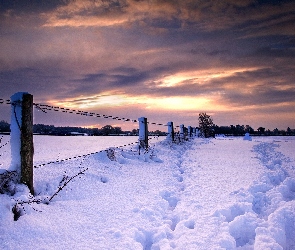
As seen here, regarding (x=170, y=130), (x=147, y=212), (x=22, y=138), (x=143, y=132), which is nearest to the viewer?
(x=22, y=138)

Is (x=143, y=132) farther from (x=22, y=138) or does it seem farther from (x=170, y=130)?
(x=22, y=138)

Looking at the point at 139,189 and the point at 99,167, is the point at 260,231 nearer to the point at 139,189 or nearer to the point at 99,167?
the point at 139,189

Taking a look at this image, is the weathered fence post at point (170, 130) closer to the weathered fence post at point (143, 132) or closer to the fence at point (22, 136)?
the weathered fence post at point (143, 132)

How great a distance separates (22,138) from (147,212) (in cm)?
186

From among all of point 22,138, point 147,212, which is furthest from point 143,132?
point 22,138

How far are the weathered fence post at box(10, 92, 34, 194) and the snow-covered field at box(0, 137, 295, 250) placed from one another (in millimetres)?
213

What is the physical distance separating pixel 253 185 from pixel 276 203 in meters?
0.78

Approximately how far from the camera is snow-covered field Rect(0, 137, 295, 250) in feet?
7.83

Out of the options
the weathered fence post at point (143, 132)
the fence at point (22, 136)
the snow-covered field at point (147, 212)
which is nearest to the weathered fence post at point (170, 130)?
the weathered fence post at point (143, 132)

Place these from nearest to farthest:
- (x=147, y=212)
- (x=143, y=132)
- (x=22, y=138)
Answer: (x=22, y=138), (x=147, y=212), (x=143, y=132)

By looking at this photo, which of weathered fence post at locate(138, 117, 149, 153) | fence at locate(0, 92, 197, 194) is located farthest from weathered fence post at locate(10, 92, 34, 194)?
weathered fence post at locate(138, 117, 149, 153)

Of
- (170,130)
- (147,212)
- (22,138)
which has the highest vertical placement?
(170,130)

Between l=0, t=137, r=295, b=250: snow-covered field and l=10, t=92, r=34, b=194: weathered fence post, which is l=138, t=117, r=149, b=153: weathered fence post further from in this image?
l=10, t=92, r=34, b=194: weathered fence post

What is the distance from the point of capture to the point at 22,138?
3.05 metres
